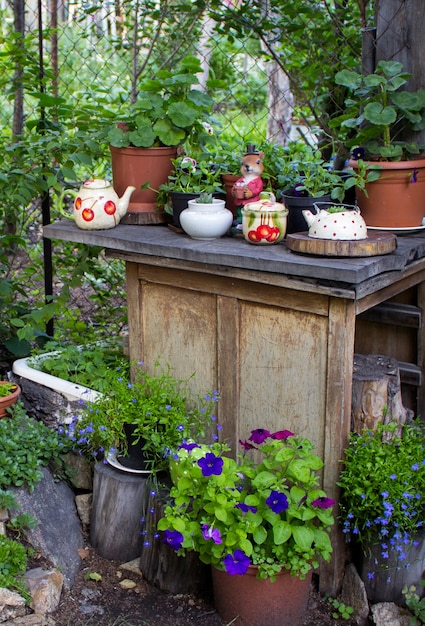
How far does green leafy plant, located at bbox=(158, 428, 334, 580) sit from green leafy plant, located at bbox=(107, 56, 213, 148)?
4.04 ft

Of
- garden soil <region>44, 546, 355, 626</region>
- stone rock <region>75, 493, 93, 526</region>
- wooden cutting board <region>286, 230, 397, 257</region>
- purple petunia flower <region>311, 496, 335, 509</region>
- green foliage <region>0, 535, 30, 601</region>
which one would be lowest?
garden soil <region>44, 546, 355, 626</region>

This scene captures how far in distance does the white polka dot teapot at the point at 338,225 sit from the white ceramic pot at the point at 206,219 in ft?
1.24

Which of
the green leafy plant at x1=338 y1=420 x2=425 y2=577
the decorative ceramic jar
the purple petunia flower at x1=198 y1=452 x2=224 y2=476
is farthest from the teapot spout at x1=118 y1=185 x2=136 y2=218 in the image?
the green leafy plant at x1=338 y1=420 x2=425 y2=577

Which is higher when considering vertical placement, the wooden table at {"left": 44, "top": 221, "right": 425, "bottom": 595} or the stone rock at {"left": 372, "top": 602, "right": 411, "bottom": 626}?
the wooden table at {"left": 44, "top": 221, "right": 425, "bottom": 595}

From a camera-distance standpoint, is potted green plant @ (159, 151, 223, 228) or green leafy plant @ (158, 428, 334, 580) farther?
potted green plant @ (159, 151, 223, 228)

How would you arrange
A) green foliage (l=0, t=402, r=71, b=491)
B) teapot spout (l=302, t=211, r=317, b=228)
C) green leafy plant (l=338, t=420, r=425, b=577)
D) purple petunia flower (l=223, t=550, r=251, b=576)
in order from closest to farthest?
purple petunia flower (l=223, t=550, r=251, b=576), green leafy plant (l=338, t=420, r=425, b=577), teapot spout (l=302, t=211, r=317, b=228), green foliage (l=0, t=402, r=71, b=491)

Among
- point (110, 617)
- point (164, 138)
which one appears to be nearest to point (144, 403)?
point (110, 617)

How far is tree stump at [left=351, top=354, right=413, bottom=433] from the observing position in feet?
8.31

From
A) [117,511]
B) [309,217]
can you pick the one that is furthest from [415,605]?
[309,217]

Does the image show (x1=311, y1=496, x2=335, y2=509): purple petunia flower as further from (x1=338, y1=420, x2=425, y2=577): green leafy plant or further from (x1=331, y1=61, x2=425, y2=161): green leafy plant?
(x1=331, y1=61, x2=425, y2=161): green leafy plant

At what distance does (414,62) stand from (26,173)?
1.80 meters

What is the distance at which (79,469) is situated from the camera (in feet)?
9.86

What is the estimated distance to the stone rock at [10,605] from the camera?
228cm

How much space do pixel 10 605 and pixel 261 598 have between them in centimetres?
79
